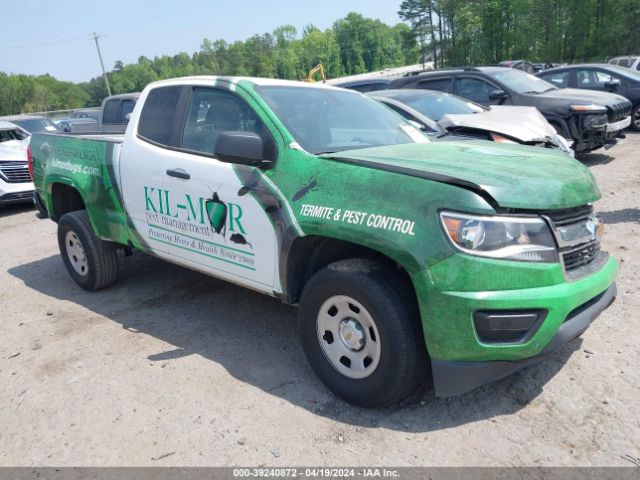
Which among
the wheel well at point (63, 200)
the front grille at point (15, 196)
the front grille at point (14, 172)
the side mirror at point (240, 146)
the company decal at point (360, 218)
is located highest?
the side mirror at point (240, 146)

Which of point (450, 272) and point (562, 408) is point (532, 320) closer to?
point (450, 272)

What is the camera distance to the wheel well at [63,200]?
5434 millimetres

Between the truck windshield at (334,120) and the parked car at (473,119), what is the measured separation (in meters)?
2.64

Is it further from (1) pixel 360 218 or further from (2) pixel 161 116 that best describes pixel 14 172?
(1) pixel 360 218

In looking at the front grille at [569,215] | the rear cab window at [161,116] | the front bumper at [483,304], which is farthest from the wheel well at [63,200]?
the front grille at [569,215]

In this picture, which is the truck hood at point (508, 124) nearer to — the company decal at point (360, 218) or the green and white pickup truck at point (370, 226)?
the green and white pickup truck at point (370, 226)

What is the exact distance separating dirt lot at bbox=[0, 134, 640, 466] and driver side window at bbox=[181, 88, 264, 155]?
1.49 m

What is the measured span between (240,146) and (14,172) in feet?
28.6

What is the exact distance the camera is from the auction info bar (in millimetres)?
2441

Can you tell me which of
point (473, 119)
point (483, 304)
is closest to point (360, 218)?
point (483, 304)

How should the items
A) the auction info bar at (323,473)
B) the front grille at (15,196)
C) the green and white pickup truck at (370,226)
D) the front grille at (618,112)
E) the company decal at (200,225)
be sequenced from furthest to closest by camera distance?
the front grille at (15,196), the front grille at (618,112), the company decal at (200,225), the green and white pickup truck at (370,226), the auction info bar at (323,473)

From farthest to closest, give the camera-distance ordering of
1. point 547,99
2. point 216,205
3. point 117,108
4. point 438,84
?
point 117,108
point 438,84
point 547,99
point 216,205

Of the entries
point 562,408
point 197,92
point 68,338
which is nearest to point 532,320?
point 562,408

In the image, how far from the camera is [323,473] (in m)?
2.57
